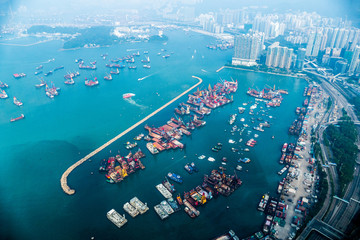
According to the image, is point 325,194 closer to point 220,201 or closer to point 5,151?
point 220,201

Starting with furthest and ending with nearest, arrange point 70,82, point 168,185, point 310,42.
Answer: point 310,42
point 70,82
point 168,185

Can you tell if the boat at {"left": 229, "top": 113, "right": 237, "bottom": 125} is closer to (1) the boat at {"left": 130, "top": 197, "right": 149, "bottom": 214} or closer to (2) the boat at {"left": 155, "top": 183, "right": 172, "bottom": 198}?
(2) the boat at {"left": 155, "top": 183, "right": 172, "bottom": 198}

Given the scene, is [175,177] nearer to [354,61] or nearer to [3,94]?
[3,94]

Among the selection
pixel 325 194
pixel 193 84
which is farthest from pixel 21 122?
pixel 325 194

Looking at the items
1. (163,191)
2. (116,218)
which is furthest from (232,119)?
(116,218)

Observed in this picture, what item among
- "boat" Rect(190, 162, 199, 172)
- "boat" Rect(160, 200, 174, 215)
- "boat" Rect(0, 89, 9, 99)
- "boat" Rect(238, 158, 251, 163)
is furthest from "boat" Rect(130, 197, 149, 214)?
"boat" Rect(0, 89, 9, 99)
